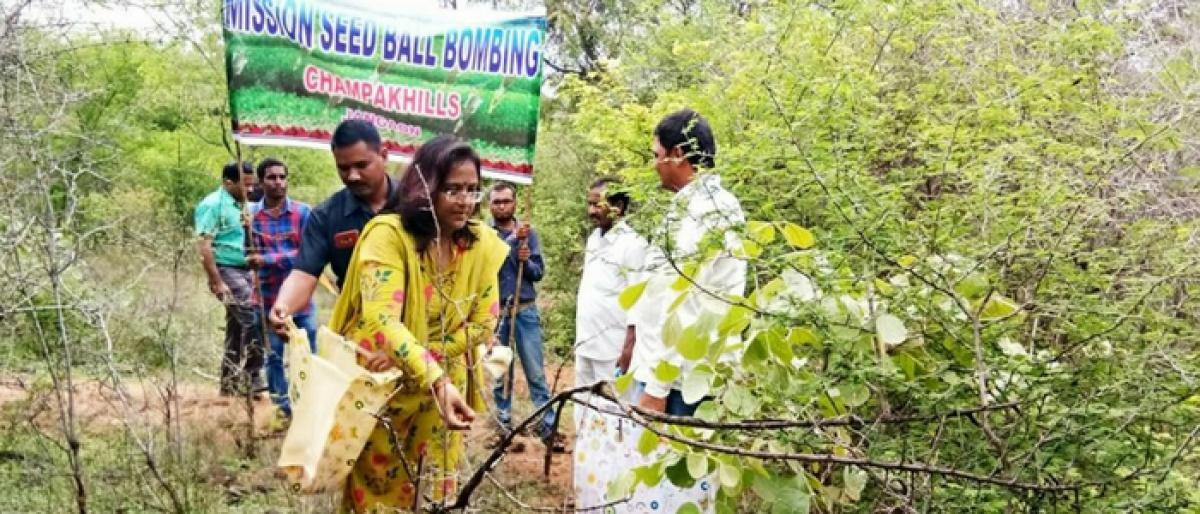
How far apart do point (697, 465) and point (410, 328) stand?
1337 mm

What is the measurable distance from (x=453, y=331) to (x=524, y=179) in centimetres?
184

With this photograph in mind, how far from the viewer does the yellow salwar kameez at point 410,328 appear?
288 cm

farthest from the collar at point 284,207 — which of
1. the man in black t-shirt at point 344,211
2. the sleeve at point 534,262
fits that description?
the man in black t-shirt at point 344,211

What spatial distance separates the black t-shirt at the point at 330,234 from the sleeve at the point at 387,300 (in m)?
0.58

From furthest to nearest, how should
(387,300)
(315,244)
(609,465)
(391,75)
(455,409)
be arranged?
(391,75) → (315,244) → (609,465) → (387,300) → (455,409)

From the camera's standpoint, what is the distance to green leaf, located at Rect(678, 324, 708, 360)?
2.02 metres

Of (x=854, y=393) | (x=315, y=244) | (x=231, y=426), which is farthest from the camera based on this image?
(x=231, y=426)

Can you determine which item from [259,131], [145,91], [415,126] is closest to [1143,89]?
[415,126]

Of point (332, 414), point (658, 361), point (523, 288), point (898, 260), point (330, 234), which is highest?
point (898, 260)

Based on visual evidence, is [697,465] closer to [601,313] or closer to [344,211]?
[344,211]

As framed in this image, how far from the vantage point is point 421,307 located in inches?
118

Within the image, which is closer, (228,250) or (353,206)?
(353,206)

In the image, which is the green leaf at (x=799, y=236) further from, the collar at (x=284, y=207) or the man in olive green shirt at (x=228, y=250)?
the man in olive green shirt at (x=228, y=250)

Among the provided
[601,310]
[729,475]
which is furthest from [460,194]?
[601,310]
